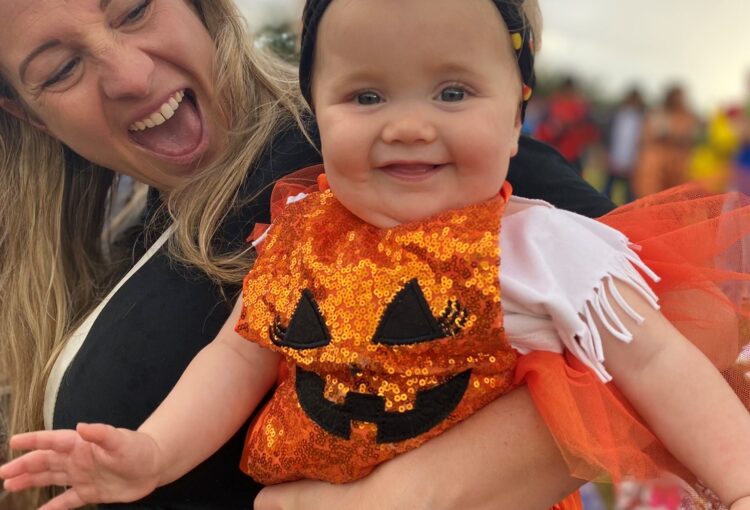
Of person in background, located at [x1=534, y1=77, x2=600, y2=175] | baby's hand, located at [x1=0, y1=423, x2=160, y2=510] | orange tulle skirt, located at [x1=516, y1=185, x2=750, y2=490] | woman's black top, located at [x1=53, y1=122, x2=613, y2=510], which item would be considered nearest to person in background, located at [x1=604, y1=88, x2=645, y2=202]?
person in background, located at [x1=534, y1=77, x2=600, y2=175]

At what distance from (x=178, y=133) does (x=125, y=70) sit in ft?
0.69

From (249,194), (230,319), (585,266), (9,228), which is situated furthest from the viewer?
(9,228)

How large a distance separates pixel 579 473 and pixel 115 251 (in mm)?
1509

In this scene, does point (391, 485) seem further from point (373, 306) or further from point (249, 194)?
point (249, 194)

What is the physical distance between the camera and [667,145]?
862 centimetres

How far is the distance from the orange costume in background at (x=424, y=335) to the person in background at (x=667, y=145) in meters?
7.30

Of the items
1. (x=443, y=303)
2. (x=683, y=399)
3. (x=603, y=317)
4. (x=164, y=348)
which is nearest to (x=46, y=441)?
(x=164, y=348)

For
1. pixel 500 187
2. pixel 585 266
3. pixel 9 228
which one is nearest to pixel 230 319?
pixel 500 187

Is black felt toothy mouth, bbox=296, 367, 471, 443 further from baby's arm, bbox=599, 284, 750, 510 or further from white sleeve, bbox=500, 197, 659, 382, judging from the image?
baby's arm, bbox=599, 284, 750, 510

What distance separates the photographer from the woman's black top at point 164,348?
5.31 ft

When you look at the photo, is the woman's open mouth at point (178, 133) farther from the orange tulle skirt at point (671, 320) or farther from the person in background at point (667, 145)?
the person in background at point (667, 145)

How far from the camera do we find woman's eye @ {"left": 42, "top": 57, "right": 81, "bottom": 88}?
1.82 meters

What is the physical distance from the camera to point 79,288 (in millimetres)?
2201

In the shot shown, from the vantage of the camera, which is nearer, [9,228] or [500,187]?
[500,187]
